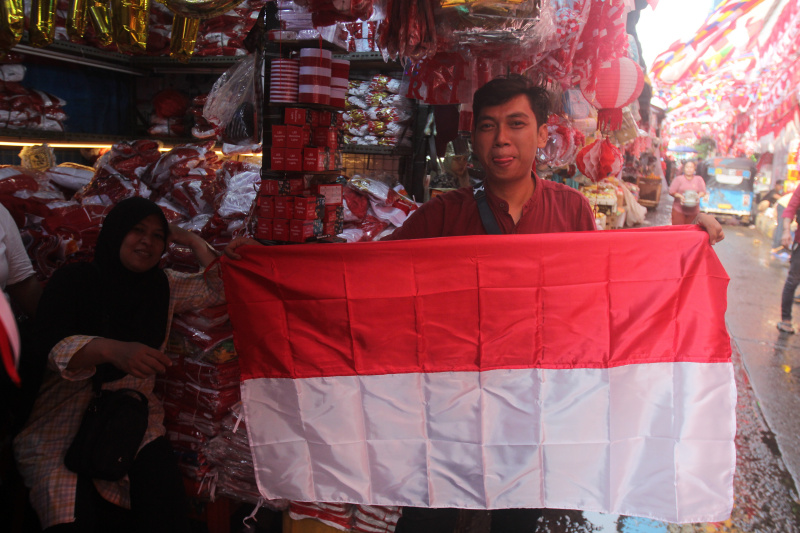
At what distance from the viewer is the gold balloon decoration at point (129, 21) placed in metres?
2.34

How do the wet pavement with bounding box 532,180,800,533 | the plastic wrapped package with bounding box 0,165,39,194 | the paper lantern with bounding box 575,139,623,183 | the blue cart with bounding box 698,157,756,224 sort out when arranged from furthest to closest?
the blue cart with bounding box 698,157,756,224 → the paper lantern with bounding box 575,139,623,183 → the plastic wrapped package with bounding box 0,165,39,194 → the wet pavement with bounding box 532,180,800,533

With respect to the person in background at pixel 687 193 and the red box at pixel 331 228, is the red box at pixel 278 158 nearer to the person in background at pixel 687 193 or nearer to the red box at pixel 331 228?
the red box at pixel 331 228

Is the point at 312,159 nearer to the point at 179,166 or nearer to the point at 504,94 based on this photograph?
the point at 504,94

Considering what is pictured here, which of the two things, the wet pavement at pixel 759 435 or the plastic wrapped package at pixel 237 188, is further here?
the plastic wrapped package at pixel 237 188

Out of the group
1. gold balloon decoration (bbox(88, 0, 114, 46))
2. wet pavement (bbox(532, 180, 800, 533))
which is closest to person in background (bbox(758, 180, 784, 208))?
wet pavement (bbox(532, 180, 800, 533))

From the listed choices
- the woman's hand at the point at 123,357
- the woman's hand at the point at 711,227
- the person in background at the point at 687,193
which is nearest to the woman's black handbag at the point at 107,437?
the woman's hand at the point at 123,357

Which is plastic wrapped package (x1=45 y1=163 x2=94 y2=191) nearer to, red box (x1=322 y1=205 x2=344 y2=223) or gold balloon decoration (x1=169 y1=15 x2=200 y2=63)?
gold balloon decoration (x1=169 y1=15 x2=200 y2=63)

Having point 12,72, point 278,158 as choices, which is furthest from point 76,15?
point 12,72

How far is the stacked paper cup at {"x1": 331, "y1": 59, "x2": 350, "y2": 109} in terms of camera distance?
2531mm

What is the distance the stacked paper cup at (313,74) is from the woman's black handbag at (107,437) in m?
1.45

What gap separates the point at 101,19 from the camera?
238cm

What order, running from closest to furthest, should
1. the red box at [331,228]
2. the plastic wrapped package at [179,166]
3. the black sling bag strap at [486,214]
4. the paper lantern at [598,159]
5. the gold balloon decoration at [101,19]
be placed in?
the black sling bag strap at [486,214], the gold balloon decoration at [101,19], the red box at [331,228], the plastic wrapped package at [179,166], the paper lantern at [598,159]

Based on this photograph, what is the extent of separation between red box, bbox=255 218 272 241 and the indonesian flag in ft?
1.46

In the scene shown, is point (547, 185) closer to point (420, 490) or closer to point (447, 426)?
point (447, 426)
